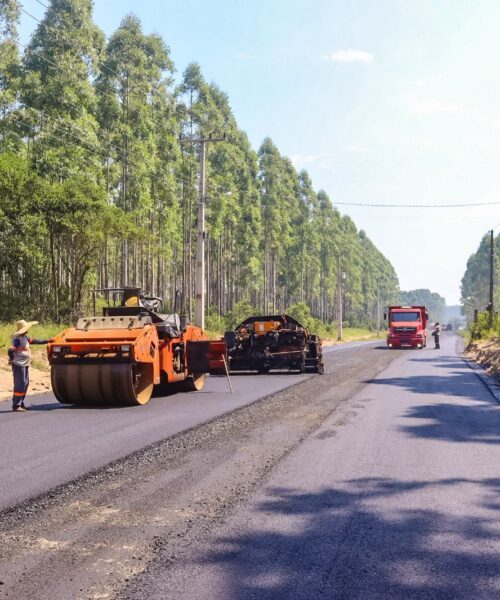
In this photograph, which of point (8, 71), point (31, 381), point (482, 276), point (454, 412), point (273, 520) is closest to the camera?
point (273, 520)

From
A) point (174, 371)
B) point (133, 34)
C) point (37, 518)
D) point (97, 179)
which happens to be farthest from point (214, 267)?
point (37, 518)

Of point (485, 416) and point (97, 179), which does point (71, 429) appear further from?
point (97, 179)

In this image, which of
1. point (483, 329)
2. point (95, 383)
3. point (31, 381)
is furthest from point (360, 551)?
point (483, 329)

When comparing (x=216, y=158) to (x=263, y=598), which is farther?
(x=216, y=158)

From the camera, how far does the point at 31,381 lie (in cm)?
1831

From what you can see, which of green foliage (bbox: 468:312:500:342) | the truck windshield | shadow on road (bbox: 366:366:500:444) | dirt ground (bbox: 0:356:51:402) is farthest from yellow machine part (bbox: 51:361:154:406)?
the truck windshield

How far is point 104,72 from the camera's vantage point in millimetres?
44812

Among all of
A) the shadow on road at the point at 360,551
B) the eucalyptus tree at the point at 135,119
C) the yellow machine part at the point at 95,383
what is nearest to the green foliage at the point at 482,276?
the eucalyptus tree at the point at 135,119

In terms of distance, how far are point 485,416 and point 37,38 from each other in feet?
117

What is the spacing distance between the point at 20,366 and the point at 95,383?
1461mm

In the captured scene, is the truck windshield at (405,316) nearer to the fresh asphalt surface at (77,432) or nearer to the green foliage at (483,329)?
the green foliage at (483,329)

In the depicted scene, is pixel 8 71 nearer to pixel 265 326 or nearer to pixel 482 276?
pixel 265 326

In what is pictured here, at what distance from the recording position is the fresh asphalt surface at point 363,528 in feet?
13.7

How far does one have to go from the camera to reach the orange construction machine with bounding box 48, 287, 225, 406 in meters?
12.9
